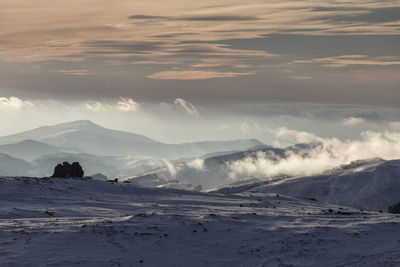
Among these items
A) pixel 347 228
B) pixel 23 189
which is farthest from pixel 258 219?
pixel 23 189

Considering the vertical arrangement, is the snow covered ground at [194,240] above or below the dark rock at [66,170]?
below

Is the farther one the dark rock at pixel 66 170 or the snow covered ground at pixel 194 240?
→ the dark rock at pixel 66 170

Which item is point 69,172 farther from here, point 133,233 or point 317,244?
point 317,244

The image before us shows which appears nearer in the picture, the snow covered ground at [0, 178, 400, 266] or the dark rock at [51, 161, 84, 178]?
the snow covered ground at [0, 178, 400, 266]

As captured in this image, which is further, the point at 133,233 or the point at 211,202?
the point at 211,202

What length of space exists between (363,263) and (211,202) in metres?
34.3

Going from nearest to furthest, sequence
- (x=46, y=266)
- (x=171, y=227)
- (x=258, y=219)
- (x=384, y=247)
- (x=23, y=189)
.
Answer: (x=46, y=266)
(x=384, y=247)
(x=171, y=227)
(x=258, y=219)
(x=23, y=189)

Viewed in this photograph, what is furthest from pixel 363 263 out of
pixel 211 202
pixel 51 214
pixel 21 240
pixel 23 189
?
pixel 23 189

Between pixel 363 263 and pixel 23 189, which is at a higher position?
pixel 23 189

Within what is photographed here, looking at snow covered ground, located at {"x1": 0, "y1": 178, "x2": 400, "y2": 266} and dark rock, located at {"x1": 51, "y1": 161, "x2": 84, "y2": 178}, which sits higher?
dark rock, located at {"x1": 51, "y1": 161, "x2": 84, "y2": 178}

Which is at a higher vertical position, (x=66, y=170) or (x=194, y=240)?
(x=66, y=170)

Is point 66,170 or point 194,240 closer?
point 194,240

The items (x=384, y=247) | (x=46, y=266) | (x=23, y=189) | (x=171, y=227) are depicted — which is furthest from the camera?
(x=23, y=189)

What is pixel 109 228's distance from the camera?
1465 inches
